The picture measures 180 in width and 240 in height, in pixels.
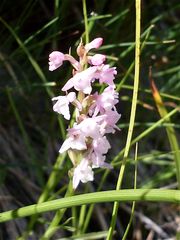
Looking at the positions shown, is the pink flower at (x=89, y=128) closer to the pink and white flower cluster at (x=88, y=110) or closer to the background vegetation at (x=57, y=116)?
the pink and white flower cluster at (x=88, y=110)

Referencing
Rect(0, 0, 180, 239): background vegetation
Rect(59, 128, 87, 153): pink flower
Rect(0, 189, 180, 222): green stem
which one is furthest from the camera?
Rect(0, 0, 180, 239): background vegetation

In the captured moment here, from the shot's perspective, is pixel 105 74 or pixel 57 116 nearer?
pixel 105 74

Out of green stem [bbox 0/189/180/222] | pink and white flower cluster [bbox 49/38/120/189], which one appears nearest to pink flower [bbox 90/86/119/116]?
pink and white flower cluster [bbox 49/38/120/189]

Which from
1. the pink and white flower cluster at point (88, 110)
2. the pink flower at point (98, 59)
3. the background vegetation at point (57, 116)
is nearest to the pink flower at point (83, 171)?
the pink and white flower cluster at point (88, 110)

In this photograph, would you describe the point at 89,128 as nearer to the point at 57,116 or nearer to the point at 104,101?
the point at 104,101

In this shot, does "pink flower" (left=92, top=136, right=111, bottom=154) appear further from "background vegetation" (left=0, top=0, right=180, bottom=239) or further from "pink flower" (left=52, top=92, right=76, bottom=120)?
"background vegetation" (left=0, top=0, right=180, bottom=239)

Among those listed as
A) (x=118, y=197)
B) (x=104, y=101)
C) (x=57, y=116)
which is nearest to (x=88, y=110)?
(x=104, y=101)
